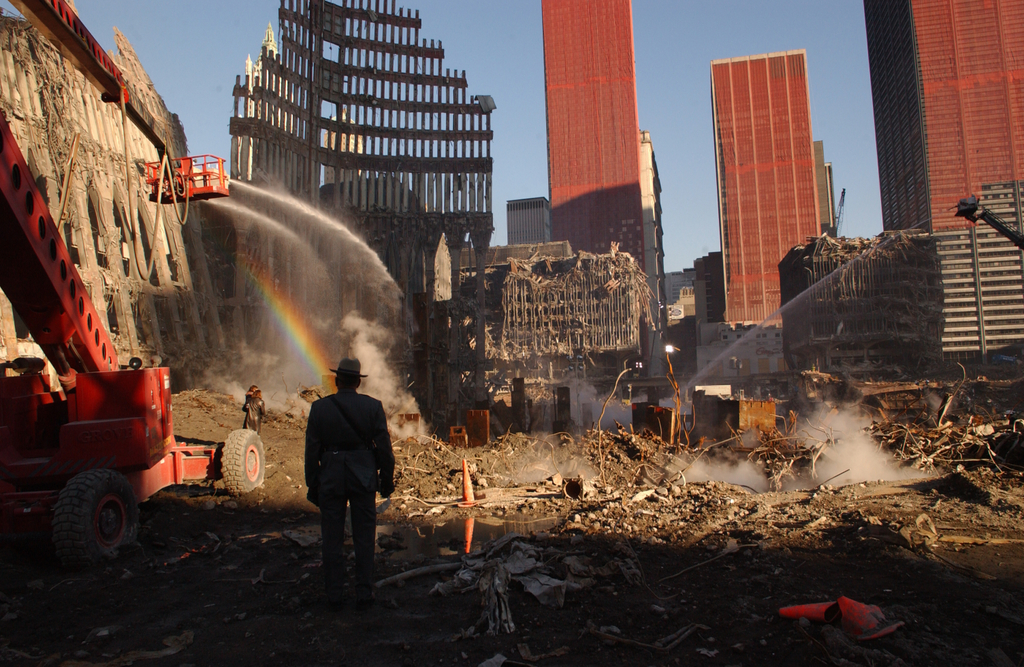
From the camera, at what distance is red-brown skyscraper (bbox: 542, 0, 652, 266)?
66.4 metres

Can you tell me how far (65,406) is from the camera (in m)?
6.53

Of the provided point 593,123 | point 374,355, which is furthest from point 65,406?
point 593,123

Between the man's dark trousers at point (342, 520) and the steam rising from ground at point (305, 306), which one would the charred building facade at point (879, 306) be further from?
the man's dark trousers at point (342, 520)

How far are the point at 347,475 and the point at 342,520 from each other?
0.36 metres

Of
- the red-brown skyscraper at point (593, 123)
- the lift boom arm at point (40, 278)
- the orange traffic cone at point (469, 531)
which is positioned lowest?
the orange traffic cone at point (469, 531)

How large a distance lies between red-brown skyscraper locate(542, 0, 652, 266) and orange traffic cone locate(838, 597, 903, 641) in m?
63.3

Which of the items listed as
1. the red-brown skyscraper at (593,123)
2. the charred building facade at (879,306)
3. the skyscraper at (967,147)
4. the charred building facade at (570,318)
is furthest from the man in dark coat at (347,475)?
the red-brown skyscraper at (593,123)

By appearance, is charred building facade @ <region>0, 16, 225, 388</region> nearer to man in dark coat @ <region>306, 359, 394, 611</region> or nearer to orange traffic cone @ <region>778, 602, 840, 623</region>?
man in dark coat @ <region>306, 359, 394, 611</region>

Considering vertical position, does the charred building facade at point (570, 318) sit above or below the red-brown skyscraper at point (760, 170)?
below

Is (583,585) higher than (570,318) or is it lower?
lower

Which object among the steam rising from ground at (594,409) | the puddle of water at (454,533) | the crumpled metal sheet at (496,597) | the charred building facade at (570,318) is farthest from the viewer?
the charred building facade at (570,318)

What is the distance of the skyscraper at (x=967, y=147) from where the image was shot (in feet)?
133

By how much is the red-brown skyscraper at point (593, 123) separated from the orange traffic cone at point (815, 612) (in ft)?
208

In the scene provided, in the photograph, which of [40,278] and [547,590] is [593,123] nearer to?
[40,278]
